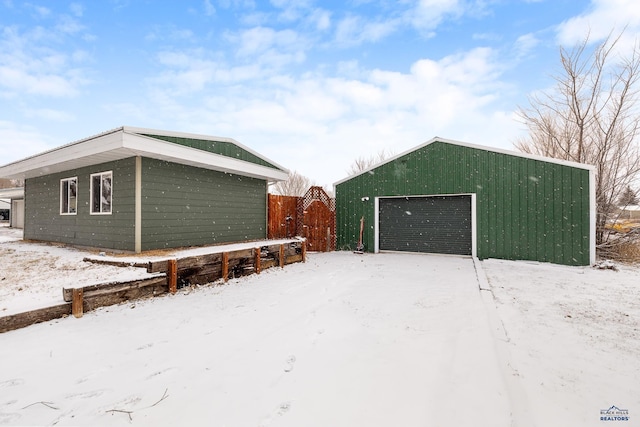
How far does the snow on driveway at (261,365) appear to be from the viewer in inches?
73.4

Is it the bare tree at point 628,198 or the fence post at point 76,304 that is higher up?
the bare tree at point 628,198

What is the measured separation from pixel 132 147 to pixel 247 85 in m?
8.74

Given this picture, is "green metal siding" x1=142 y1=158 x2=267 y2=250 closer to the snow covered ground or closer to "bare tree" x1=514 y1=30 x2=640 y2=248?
the snow covered ground

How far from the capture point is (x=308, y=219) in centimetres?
1117

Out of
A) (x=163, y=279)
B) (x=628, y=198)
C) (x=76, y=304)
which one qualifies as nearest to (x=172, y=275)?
(x=163, y=279)

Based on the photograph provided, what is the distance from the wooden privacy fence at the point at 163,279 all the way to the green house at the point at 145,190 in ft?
6.62

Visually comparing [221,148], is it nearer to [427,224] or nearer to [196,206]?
[196,206]

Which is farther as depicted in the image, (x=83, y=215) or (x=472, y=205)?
(x=472, y=205)

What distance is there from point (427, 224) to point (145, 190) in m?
9.30

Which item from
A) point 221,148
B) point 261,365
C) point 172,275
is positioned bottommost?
point 261,365

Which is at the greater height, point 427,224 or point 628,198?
point 628,198

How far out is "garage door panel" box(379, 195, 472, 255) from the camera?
32.0 ft

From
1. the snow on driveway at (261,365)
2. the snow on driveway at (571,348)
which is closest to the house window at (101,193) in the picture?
the snow on driveway at (261,365)

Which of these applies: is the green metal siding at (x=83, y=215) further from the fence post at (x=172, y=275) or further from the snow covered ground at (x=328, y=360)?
the fence post at (x=172, y=275)
